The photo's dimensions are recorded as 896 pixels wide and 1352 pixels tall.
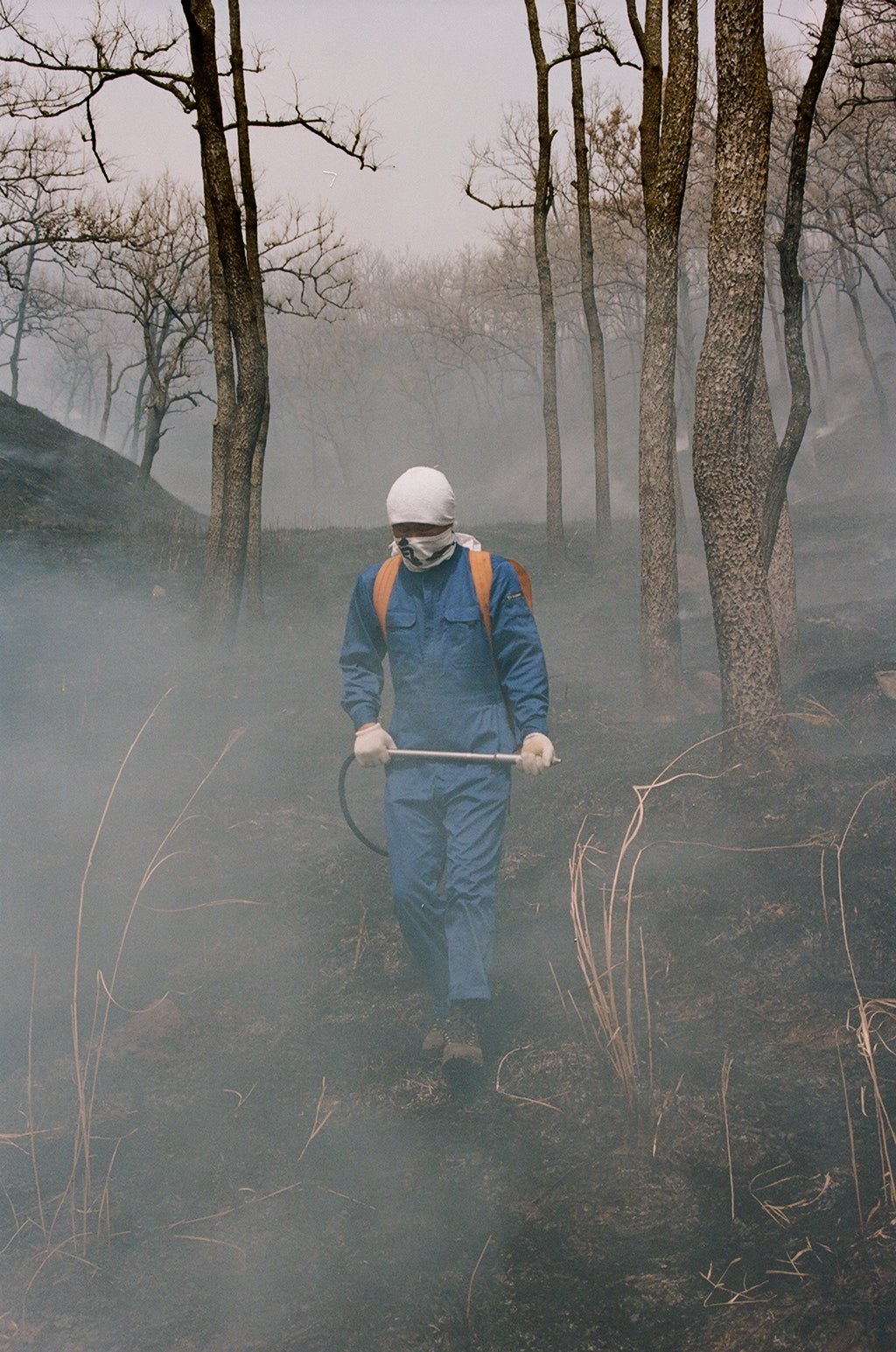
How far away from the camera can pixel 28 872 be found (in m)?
5.32

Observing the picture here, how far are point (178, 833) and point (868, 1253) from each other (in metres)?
4.34

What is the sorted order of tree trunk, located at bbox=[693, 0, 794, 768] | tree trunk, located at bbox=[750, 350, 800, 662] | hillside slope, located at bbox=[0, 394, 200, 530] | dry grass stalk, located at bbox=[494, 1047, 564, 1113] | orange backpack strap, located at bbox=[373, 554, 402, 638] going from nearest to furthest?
dry grass stalk, located at bbox=[494, 1047, 564, 1113]
orange backpack strap, located at bbox=[373, 554, 402, 638]
tree trunk, located at bbox=[693, 0, 794, 768]
tree trunk, located at bbox=[750, 350, 800, 662]
hillside slope, located at bbox=[0, 394, 200, 530]

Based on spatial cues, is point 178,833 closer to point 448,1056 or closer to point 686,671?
point 448,1056

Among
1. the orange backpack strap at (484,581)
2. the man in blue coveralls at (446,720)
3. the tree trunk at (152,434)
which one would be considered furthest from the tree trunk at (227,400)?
the tree trunk at (152,434)

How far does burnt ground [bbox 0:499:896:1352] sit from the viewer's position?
7.92 ft

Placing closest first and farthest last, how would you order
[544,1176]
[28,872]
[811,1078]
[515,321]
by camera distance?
[544,1176], [811,1078], [28,872], [515,321]

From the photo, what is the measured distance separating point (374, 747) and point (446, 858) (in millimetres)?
504

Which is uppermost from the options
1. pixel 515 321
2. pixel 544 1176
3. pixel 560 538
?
pixel 515 321

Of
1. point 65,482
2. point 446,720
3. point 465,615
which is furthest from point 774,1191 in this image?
point 65,482

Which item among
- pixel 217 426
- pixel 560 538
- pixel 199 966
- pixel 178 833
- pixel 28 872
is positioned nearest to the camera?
pixel 199 966

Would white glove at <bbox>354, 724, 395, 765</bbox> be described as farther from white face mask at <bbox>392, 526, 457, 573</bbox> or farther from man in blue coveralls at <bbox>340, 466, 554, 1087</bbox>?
white face mask at <bbox>392, 526, 457, 573</bbox>

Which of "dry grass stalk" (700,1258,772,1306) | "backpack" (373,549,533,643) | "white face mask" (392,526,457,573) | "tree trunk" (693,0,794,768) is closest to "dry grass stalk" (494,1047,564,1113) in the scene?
"dry grass stalk" (700,1258,772,1306)

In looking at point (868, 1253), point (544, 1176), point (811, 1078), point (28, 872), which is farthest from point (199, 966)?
point (868, 1253)

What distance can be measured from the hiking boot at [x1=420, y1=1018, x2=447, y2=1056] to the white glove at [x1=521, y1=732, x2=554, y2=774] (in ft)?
2.97
